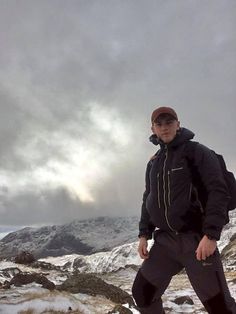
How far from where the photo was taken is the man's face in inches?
246

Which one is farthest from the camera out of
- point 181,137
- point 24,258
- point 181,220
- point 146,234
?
point 24,258

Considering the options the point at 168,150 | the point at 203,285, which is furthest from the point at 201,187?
the point at 203,285

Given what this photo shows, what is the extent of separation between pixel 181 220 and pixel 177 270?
893 mm

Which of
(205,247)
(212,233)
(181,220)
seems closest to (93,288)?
(181,220)

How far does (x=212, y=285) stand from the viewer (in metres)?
5.52

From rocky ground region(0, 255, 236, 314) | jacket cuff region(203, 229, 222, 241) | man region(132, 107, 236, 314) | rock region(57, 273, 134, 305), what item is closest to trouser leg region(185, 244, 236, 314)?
man region(132, 107, 236, 314)

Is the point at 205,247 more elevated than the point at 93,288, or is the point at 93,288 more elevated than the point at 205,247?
the point at 93,288

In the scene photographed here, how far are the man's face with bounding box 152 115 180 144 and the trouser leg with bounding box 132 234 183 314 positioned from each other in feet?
4.80

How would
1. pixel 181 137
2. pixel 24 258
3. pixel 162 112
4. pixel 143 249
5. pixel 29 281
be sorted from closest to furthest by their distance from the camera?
pixel 181 137, pixel 162 112, pixel 143 249, pixel 29 281, pixel 24 258

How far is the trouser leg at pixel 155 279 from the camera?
6.11 metres

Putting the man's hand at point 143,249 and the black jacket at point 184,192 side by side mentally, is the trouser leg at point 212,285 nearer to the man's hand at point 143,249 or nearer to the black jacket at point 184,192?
the black jacket at point 184,192

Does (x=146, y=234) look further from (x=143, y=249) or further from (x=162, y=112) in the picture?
(x=162, y=112)

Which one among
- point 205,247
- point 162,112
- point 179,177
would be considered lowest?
point 205,247

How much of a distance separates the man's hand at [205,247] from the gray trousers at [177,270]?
184 mm
